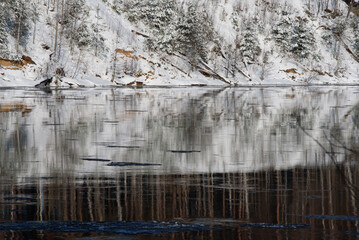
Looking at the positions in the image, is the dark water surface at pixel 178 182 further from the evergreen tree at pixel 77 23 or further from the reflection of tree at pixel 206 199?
the evergreen tree at pixel 77 23

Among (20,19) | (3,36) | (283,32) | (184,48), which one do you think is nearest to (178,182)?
(3,36)

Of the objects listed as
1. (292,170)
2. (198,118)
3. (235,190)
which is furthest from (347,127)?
(235,190)

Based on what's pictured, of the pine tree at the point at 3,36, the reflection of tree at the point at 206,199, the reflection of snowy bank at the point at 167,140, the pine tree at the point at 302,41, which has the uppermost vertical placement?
the pine tree at the point at 302,41

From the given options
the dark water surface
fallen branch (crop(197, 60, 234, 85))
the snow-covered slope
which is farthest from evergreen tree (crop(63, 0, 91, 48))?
the dark water surface

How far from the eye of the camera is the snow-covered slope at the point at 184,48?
6669cm

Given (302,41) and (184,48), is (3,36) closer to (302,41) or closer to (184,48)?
(184,48)

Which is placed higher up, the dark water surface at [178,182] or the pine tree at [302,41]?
the pine tree at [302,41]

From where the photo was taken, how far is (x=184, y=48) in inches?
3243

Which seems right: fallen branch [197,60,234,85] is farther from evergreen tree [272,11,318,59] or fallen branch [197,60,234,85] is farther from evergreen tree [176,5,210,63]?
evergreen tree [272,11,318,59]

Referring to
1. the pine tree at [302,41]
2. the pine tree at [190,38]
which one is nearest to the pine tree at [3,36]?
the pine tree at [190,38]

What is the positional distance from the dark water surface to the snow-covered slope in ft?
144

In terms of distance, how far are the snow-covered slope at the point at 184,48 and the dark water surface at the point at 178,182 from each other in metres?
44.0

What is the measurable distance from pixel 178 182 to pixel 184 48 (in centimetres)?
7453

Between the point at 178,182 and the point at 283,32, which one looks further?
the point at 283,32
